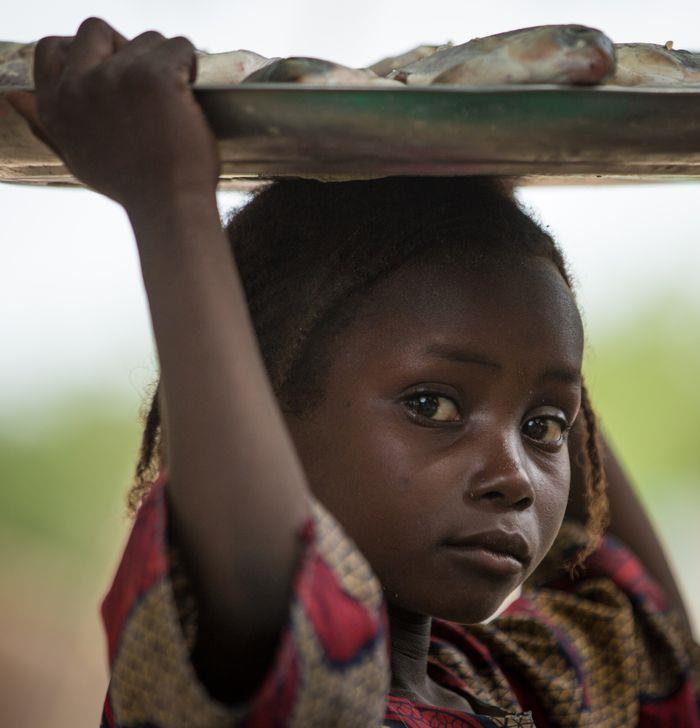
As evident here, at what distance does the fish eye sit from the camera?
1598 mm

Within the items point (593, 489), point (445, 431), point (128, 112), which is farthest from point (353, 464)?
point (593, 489)

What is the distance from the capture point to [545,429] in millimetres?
1621

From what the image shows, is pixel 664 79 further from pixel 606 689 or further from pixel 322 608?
pixel 606 689

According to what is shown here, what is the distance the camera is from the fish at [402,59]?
130 centimetres

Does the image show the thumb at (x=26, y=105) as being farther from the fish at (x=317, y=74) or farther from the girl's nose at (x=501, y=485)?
the girl's nose at (x=501, y=485)

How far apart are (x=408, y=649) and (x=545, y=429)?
0.39 metres

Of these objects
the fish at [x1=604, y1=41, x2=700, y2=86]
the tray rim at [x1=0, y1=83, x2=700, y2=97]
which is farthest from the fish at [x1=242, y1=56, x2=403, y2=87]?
the fish at [x1=604, y1=41, x2=700, y2=86]

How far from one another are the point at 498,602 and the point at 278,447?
572mm

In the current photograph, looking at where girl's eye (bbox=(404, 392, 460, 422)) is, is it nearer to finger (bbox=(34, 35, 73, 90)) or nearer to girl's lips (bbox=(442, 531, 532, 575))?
girl's lips (bbox=(442, 531, 532, 575))

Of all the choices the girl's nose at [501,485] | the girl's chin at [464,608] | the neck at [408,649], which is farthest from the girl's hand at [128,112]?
the neck at [408,649]

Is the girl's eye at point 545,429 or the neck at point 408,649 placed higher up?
the girl's eye at point 545,429

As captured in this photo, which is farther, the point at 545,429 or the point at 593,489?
the point at 593,489

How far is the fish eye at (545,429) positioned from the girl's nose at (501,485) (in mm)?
157

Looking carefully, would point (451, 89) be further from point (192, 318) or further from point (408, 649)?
point (408, 649)
